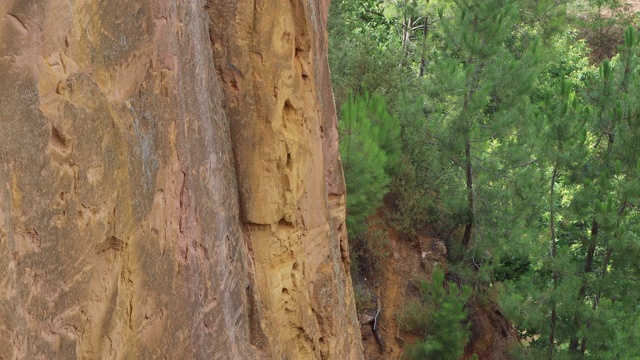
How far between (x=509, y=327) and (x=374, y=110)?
4.08 meters

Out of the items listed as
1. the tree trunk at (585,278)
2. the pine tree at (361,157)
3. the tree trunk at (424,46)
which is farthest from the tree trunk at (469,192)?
the tree trunk at (424,46)

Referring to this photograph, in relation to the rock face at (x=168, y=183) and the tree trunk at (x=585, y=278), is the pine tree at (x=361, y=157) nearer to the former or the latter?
the tree trunk at (x=585, y=278)

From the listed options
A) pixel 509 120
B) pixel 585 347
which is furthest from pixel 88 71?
pixel 509 120

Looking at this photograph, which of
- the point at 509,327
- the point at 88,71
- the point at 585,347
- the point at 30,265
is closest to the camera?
the point at 30,265

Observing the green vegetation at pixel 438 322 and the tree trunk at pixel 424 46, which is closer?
the green vegetation at pixel 438 322

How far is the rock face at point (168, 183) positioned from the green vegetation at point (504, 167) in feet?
14.1

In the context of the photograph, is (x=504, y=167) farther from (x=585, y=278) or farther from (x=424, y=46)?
(x=424, y=46)

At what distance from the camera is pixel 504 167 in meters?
13.0

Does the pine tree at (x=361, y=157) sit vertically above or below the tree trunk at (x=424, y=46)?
below

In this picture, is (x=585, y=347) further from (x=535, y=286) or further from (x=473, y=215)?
(x=473, y=215)

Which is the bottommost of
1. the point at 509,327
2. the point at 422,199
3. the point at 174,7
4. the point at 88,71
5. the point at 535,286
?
the point at 509,327

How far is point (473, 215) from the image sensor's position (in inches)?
528

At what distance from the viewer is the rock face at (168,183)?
3629mm

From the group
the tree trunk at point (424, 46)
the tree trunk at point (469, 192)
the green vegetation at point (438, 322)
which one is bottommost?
the green vegetation at point (438, 322)
